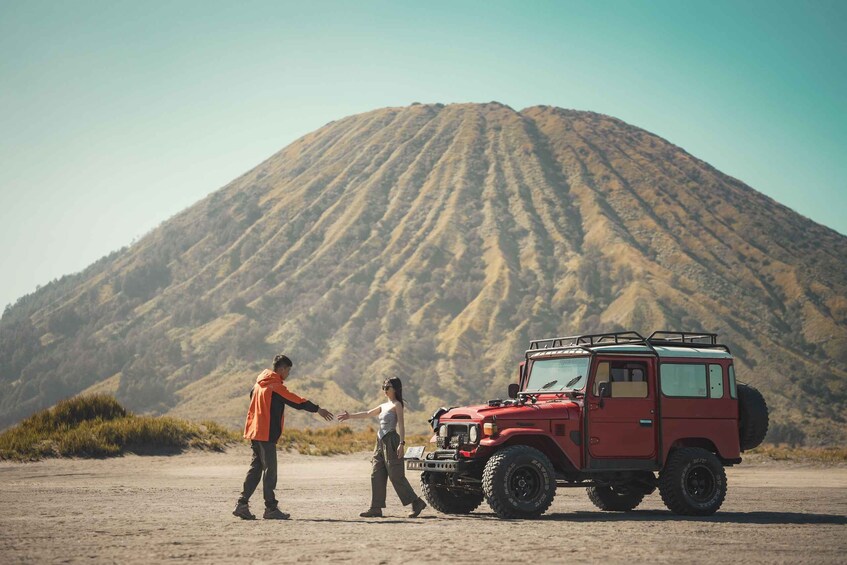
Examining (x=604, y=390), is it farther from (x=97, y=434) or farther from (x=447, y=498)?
(x=97, y=434)

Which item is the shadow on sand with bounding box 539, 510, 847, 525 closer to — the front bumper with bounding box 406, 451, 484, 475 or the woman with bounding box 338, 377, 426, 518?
the front bumper with bounding box 406, 451, 484, 475

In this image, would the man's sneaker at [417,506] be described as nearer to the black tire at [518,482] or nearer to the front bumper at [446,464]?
the front bumper at [446,464]

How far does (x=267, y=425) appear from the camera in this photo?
12.8 metres

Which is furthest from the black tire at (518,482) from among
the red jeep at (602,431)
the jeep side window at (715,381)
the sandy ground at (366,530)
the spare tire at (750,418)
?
the spare tire at (750,418)

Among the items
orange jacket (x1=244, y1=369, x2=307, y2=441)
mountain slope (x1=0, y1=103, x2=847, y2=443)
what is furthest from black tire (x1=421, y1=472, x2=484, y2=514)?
mountain slope (x1=0, y1=103, x2=847, y2=443)

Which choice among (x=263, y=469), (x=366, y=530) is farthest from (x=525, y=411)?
(x=263, y=469)

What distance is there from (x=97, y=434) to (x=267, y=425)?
17410mm

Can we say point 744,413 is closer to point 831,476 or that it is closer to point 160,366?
point 831,476

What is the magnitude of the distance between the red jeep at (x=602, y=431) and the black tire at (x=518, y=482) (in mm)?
15

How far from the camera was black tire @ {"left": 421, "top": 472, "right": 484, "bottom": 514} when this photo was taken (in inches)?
569

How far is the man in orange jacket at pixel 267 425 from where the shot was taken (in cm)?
1284

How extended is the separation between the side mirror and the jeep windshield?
26cm

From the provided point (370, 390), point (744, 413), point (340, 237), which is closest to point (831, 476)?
point (744, 413)

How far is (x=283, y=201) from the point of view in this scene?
138 meters
